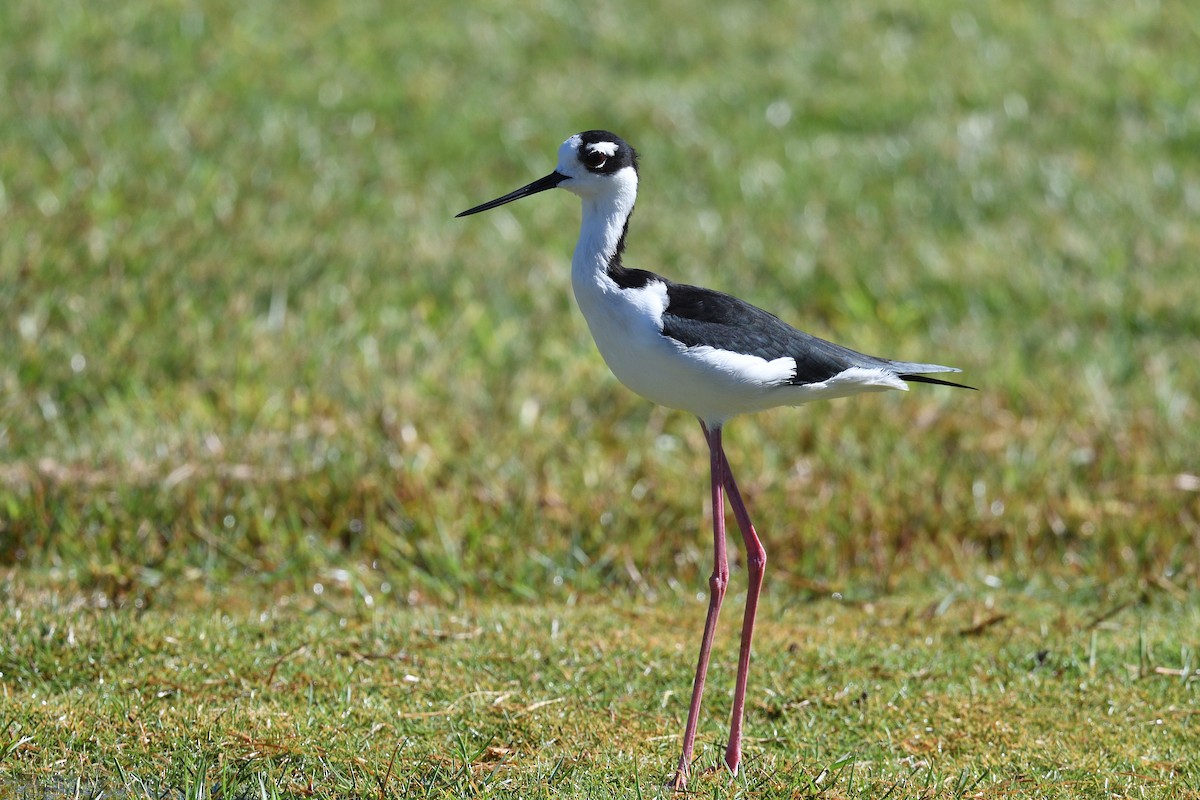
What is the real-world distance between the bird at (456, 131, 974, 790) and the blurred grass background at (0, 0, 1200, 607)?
1.73 metres

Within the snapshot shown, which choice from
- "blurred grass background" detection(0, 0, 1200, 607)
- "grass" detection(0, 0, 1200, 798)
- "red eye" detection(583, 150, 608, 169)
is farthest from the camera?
"blurred grass background" detection(0, 0, 1200, 607)

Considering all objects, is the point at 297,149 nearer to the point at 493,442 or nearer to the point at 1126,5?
the point at 493,442

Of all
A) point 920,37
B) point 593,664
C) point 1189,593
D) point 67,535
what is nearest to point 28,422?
point 67,535

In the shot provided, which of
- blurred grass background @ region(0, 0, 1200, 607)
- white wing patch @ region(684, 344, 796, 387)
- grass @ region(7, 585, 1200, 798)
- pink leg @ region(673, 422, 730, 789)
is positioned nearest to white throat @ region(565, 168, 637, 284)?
white wing patch @ region(684, 344, 796, 387)

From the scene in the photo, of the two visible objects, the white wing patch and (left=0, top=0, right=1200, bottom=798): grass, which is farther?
(left=0, top=0, right=1200, bottom=798): grass

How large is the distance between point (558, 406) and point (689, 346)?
304cm

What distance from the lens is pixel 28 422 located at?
6320mm

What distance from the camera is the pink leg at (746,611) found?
12.8 ft

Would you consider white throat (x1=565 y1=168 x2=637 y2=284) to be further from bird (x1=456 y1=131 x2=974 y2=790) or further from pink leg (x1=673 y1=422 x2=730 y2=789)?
pink leg (x1=673 y1=422 x2=730 y2=789)

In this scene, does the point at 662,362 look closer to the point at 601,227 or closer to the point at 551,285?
the point at 601,227

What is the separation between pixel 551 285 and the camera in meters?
8.10

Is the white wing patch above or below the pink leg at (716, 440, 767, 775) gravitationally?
above

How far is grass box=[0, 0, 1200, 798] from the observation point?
14.0 ft

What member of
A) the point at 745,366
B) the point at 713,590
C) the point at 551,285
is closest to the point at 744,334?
the point at 745,366
